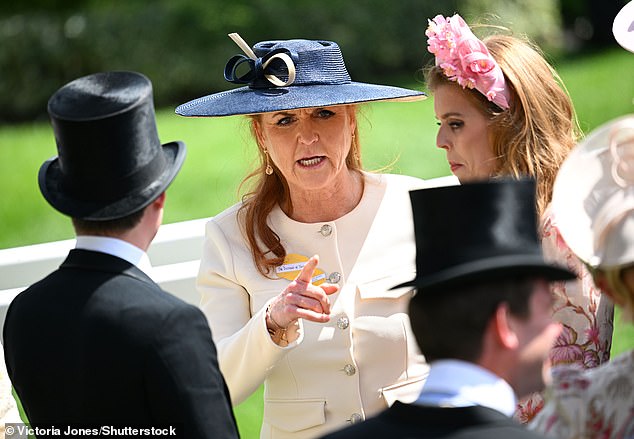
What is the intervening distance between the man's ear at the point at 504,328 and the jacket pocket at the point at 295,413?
Result: 5.39 feet

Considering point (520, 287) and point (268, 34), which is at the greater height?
point (520, 287)

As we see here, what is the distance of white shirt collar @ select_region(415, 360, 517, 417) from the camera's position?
2201 millimetres

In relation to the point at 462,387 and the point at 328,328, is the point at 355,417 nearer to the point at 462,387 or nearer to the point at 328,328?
the point at 328,328

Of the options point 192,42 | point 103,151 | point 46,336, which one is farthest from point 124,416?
point 192,42

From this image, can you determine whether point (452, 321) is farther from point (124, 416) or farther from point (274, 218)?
point (274, 218)

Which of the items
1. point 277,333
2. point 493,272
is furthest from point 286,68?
point 493,272

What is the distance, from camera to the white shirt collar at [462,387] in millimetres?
2201

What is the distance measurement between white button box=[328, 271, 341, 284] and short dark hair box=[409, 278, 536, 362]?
1661mm

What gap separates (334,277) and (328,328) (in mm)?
208

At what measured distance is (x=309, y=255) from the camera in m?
3.97

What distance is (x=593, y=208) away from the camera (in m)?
2.58

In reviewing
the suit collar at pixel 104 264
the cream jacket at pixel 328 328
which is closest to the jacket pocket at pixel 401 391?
the cream jacket at pixel 328 328

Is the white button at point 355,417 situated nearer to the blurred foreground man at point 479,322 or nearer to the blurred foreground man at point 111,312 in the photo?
the blurred foreground man at point 111,312

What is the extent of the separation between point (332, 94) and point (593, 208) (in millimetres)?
Result: 1532
